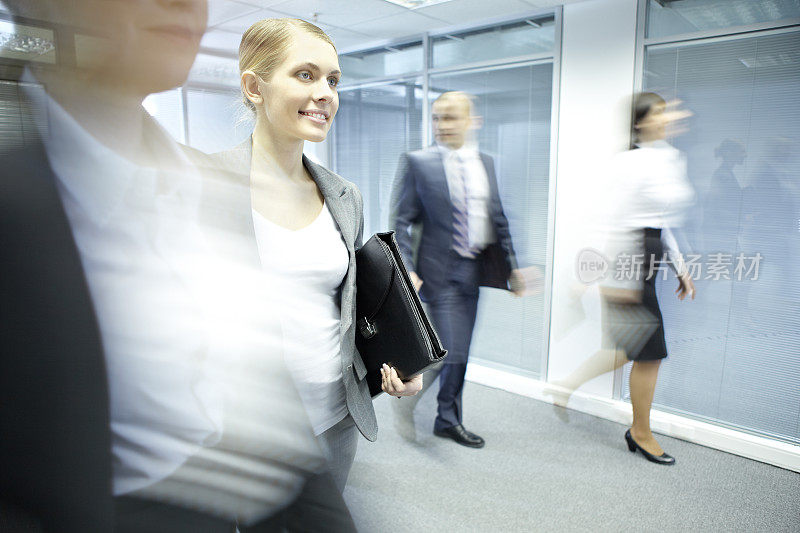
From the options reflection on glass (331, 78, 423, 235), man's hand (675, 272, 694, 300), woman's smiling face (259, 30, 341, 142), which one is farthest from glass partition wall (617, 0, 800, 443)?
woman's smiling face (259, 30, 341, 142)

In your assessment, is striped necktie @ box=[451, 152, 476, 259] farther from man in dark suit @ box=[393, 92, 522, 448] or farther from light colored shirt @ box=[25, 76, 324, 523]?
light colored shirt @ box=[25, 76, 324, 523]

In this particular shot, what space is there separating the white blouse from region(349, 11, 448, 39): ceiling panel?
27cm

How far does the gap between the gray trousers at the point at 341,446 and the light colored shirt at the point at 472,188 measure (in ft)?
3.11

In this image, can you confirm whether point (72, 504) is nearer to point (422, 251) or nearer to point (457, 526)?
point (457, 526)

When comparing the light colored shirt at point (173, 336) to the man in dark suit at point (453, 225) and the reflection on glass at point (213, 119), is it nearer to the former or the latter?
the reflection on glass at point (213, 119)

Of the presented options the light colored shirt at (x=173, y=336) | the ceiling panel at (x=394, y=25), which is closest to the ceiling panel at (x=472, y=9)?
the ceiling panel at (x=394, y=25)

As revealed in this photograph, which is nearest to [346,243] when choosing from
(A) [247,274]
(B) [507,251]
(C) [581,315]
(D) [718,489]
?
(A) [247,274]

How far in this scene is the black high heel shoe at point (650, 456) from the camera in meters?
1.51

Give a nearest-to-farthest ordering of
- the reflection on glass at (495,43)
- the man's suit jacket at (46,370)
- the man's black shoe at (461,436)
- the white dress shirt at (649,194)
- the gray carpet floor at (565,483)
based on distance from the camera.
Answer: the man's suit jacket at (46,370), the gray carpet floor at (565,483), the white dress shirt at (649,194), the man's black shoe at (461,436), the reflection on glass at (495,43)

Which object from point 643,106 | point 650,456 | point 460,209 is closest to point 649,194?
point 643,106

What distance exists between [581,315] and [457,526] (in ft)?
3.20

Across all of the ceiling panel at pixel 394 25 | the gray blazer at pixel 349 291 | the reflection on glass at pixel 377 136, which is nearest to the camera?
the gray blazer at pixel 349 291

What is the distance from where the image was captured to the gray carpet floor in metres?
1.21

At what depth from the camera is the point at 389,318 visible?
48 cm
